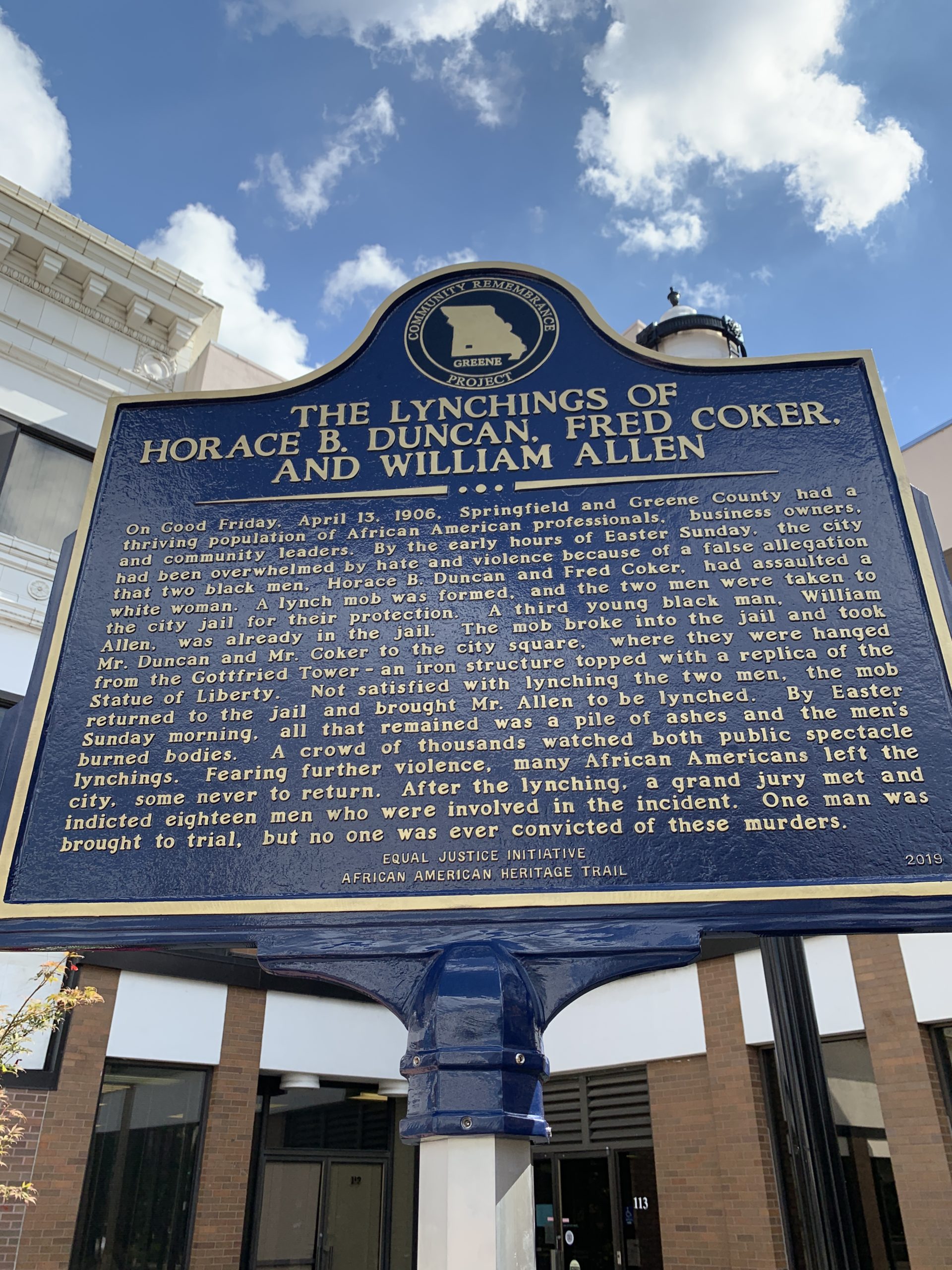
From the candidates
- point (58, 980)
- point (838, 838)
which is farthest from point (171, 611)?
point (58, 980)

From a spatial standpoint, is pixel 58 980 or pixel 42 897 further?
pixel 58 980

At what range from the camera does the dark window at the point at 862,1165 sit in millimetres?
8914

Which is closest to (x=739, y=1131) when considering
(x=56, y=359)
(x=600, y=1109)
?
(x=600, y=1109)

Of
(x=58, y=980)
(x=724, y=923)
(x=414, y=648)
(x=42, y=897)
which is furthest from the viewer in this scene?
(x=58, y=980)

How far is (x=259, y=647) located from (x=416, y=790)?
3.41 feet

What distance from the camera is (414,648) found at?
4145 mm

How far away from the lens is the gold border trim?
11.3 ft

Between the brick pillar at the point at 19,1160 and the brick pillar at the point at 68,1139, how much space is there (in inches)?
2.3

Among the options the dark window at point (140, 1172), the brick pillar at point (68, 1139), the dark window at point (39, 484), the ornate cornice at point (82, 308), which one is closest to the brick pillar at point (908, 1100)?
the dark window at point (140, 1172)

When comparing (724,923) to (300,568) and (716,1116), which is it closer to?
(300,568)

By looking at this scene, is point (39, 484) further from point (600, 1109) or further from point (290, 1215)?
point (600, 1109)

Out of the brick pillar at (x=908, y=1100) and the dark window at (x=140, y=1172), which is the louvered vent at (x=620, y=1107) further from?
the dark window at (x=140, y=1172)

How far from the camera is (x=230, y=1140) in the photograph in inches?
448

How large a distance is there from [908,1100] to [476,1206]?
7824 mm
